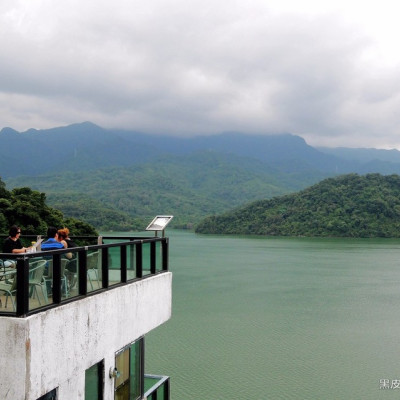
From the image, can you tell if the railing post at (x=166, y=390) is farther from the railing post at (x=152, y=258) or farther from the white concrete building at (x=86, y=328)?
the railing post at (x=152, y=258)

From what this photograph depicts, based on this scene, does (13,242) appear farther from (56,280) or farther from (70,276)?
(56,280)

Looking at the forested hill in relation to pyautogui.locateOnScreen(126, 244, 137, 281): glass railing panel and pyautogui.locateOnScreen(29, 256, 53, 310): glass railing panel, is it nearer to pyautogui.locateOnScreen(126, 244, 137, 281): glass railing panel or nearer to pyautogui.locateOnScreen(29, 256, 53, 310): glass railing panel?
pyautogui.locateOnScreen(126, 244, 137, 281): glass railing panel

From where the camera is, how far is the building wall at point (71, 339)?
105 inches

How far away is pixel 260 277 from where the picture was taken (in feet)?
93.8

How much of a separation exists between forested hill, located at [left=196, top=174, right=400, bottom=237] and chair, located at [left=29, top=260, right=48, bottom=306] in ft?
217

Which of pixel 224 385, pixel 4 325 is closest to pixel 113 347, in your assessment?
pixel 4 325

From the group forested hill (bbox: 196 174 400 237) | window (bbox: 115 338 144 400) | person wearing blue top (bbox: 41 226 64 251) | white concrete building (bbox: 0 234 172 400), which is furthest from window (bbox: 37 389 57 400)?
forested hill (bbox: 196 174 400 237)

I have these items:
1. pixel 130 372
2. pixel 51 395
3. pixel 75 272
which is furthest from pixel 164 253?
pixel 51 395

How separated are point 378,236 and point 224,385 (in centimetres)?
5907

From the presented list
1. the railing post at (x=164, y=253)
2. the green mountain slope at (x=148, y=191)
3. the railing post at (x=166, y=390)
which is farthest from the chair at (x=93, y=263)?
the green mountain slope at (x=148, y=191)

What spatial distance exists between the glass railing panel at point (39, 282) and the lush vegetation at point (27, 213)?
2110 centimetres

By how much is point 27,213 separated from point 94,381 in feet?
73.4

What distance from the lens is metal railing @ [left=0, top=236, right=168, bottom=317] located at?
9.01ft

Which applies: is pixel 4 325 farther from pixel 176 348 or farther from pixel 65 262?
pixel 176 348
